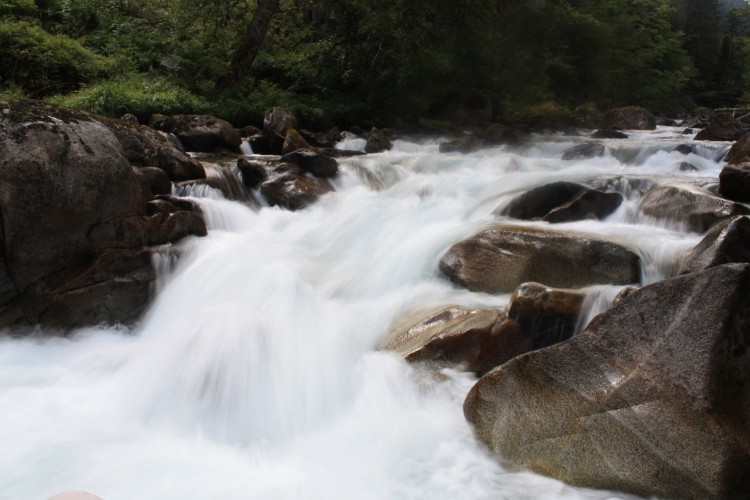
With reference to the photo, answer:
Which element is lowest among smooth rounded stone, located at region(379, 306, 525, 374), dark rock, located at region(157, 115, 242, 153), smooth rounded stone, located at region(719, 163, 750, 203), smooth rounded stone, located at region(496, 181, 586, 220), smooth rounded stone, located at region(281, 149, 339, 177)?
dark rock, located at region(157, 115, 242, 153)

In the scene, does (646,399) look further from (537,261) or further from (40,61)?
(40,61)

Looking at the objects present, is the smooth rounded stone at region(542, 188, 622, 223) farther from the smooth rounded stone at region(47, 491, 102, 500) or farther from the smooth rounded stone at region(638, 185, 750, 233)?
the smooth rounded stone at region(47, 491, 102, 500)

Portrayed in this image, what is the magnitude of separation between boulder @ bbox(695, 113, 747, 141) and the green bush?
13.9 meters

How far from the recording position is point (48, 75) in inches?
542

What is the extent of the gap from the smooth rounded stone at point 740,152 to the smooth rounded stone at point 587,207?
4.38m

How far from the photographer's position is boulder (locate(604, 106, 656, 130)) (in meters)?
20.2

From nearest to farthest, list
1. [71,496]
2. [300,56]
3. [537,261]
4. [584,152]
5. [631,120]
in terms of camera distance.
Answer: [71,496], [537,261], [584,152], [300,56], [631,120]

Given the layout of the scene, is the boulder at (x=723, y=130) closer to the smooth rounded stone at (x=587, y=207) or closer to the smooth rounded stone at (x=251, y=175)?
the smooth rounded stone at (x=587, y=207)

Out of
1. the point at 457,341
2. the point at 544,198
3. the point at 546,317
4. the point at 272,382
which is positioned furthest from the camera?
the point at 544,198

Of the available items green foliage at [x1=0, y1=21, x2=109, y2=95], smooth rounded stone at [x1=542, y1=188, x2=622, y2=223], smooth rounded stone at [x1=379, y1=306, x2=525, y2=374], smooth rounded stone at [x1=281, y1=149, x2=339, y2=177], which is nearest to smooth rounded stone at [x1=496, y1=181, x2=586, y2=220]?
smooth rounded stone at [x1=542, y1=188, x2=622, y2=223]

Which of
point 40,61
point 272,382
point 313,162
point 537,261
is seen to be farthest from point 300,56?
point 272,382

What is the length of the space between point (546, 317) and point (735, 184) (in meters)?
4.20

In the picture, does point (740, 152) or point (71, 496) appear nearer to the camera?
point (71, 496)

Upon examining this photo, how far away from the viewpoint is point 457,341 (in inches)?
177
